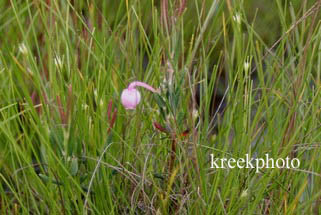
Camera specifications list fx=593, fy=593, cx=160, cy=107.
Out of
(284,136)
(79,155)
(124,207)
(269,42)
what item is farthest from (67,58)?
(269,42)

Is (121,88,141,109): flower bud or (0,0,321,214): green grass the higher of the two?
(121,88,141,109): flower bud

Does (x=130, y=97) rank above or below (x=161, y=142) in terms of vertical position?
above

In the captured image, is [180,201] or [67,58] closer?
[180,201]

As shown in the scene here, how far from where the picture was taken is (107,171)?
1.11 m

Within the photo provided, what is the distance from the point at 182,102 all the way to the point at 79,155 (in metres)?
0.23

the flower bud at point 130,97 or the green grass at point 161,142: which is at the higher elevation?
the flower bud at point 130,97

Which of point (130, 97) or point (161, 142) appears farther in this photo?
point (161, 142)

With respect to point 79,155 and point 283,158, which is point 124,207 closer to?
point 79,155

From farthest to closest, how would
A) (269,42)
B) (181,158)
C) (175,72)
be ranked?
(269,42)
(181,158)
(175,72)

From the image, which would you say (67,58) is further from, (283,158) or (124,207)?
(283,158)

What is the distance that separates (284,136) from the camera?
1.14 metres

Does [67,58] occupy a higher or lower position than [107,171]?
higher

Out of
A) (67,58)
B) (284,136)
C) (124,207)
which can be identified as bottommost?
(124,207)

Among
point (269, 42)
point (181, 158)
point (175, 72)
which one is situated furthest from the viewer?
point (269, 42)
